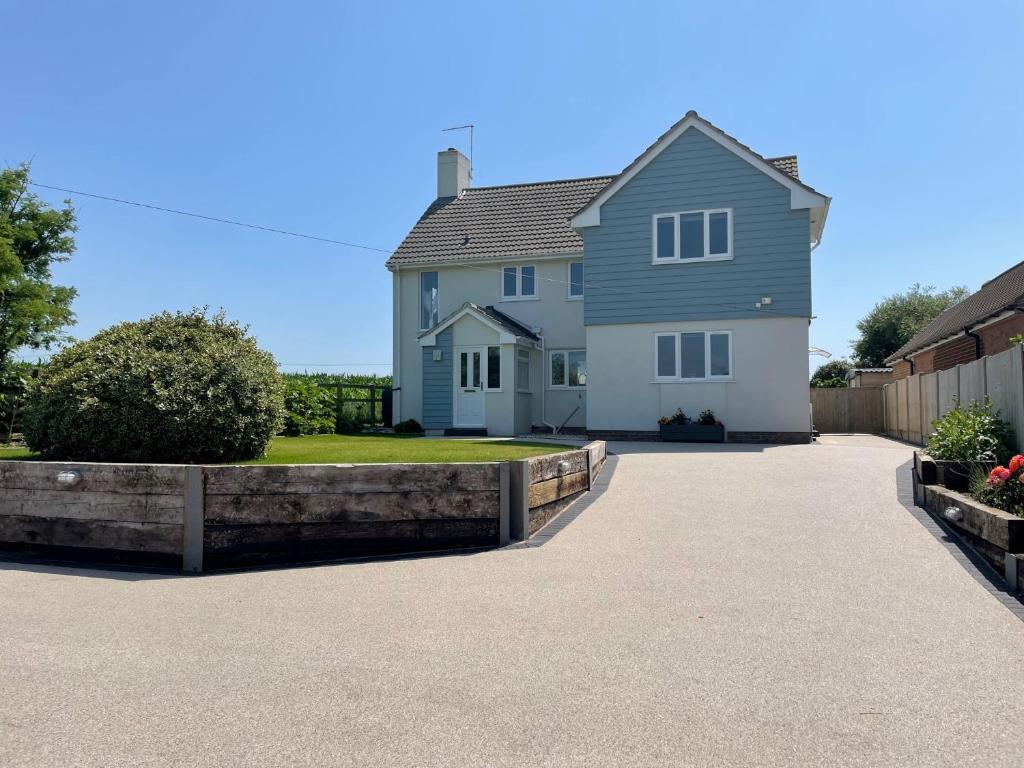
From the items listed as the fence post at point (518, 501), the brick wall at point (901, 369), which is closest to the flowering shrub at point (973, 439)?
the fence post at point (518, 501)

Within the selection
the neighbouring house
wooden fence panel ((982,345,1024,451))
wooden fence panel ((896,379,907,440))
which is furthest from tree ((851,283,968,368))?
wooden fence panel ((982,345,1024,451))

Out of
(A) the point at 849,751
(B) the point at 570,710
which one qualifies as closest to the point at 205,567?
(B) the point at 570,710

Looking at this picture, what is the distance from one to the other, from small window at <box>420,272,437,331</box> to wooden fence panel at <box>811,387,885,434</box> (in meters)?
13.3

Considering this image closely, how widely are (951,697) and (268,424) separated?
839cm

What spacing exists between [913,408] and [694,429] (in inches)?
262

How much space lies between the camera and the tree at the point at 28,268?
19.3 m

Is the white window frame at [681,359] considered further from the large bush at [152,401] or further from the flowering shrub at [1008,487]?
the flowering shrub at [1008,487]

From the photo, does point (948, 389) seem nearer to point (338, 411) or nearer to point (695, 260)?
point (695, 260)

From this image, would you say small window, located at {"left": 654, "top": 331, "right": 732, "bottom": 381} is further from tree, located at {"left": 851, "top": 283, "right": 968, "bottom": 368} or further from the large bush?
tree, located at {"left": 851, "top": 283, "right": 968, "bottom": 368}

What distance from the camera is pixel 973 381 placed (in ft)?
40.1

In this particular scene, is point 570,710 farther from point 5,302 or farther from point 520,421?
point 5,302

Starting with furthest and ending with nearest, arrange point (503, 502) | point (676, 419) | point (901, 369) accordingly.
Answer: point (901, 369) < point (676, 419) < point (503, 502)

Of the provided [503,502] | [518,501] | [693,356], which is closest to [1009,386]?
[518,501]

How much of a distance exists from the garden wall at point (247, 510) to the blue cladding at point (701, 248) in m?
12.0
